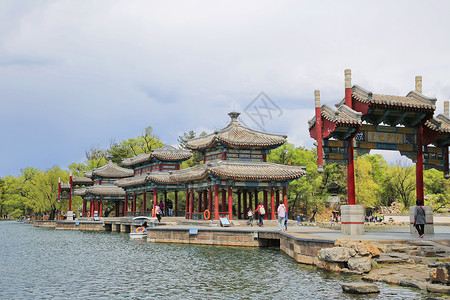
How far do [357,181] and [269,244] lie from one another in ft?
123

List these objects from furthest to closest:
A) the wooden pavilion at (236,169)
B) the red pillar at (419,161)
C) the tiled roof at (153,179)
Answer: the tiled roof at (153,179), the wooden pavilion at (236,169), the red pillar at (419,161)

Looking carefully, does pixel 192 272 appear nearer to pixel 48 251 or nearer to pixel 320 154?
pixel 320 154

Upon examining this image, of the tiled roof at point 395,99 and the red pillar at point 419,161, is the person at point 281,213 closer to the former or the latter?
the red pillar at point 419,161

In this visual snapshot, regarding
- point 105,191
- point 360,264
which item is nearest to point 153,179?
point 105,191

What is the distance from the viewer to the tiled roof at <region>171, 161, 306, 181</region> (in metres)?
35.8

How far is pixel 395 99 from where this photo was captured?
69.6 feet

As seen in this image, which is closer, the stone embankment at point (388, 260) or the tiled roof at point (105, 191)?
the stone embankment at point (388, 260)

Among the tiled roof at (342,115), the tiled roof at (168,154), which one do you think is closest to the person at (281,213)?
the tiled roof at (342,115)

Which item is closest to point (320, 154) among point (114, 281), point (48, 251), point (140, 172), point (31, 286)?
point (114, 281)

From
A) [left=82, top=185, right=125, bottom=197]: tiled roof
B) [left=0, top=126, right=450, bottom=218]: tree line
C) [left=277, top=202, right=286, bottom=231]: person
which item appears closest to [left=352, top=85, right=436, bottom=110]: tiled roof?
[left=277, top=202, right=286, bottom=231]: person

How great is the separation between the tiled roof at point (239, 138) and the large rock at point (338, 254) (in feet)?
73.5

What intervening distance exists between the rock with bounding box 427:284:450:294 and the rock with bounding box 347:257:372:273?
2.86 metres

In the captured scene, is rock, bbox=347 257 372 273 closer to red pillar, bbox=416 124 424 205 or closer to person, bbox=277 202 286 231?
red pillar, bbox=416 124 424 205

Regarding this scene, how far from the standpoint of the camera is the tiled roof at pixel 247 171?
35.8 meters
